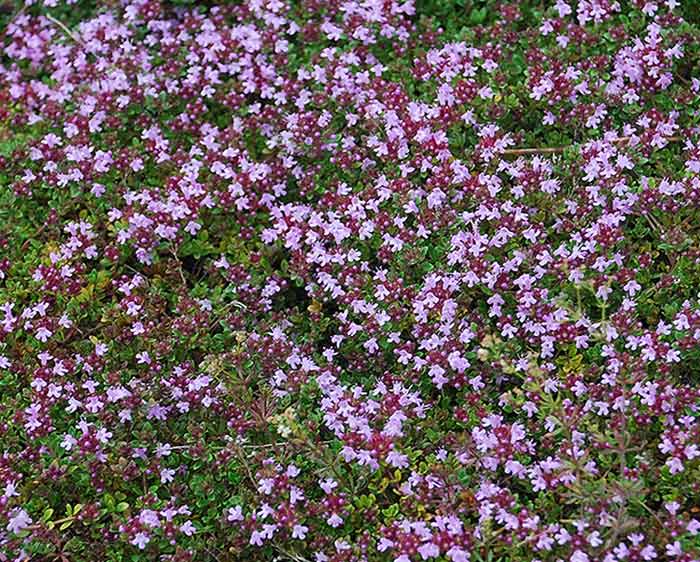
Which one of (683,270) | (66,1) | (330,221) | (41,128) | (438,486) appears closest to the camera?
(438,486)

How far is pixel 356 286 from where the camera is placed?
150 inches

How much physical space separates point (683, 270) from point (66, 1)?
3292 millimetres

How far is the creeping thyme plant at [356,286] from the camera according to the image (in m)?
3.29

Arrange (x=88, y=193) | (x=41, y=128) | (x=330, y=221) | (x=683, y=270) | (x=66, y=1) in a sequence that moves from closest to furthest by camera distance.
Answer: (x=683, y=270)
(x=330, y=221)
(x=88, y=193)
(x=41, y=128)
(x=66, y=1)

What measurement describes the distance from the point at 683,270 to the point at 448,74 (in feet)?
4.28

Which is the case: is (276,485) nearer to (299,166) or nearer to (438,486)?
(438,486)

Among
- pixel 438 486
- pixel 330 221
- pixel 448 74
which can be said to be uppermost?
pixel 448 74

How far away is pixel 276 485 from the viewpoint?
3.31 metres

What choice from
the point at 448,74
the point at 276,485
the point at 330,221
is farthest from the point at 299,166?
the point at 276,485

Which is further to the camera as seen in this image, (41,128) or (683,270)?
(41,128)

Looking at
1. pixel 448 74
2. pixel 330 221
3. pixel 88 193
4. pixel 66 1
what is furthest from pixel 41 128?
pixel 448 74

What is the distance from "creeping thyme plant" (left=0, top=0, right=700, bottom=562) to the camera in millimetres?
3285

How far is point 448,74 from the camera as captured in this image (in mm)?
4277

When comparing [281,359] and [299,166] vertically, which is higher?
[299,166]
